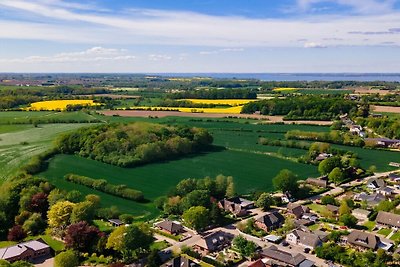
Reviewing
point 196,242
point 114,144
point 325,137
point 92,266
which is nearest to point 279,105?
point 325,137

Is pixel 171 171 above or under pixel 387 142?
under

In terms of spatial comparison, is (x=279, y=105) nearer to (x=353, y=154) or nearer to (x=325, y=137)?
(x=325, y=137)

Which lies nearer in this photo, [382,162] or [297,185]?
[297,185]

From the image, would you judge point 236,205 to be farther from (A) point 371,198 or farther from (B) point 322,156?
(B) point 322,156

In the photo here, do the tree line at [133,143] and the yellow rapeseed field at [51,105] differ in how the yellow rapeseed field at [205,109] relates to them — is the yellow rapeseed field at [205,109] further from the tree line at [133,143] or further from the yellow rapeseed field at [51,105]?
the tree line at [133,143]

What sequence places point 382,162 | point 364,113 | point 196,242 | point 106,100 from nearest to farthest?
1. point 196,242
2. point 382,162
3. point 364,113
4. point 106,100


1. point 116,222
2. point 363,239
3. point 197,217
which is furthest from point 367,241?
point 116,222

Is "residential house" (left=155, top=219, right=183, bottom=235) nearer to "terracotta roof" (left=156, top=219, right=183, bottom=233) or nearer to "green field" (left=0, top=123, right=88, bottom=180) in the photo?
"terracotta roof" (left=156, top=219, right=183, bottom=233)

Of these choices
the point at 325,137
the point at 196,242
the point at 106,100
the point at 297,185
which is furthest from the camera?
the point at 106,100

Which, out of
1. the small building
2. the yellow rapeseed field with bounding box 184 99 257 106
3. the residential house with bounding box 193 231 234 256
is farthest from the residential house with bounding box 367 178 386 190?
the yellow rapeseed field with bounding box 184 99 257 106
